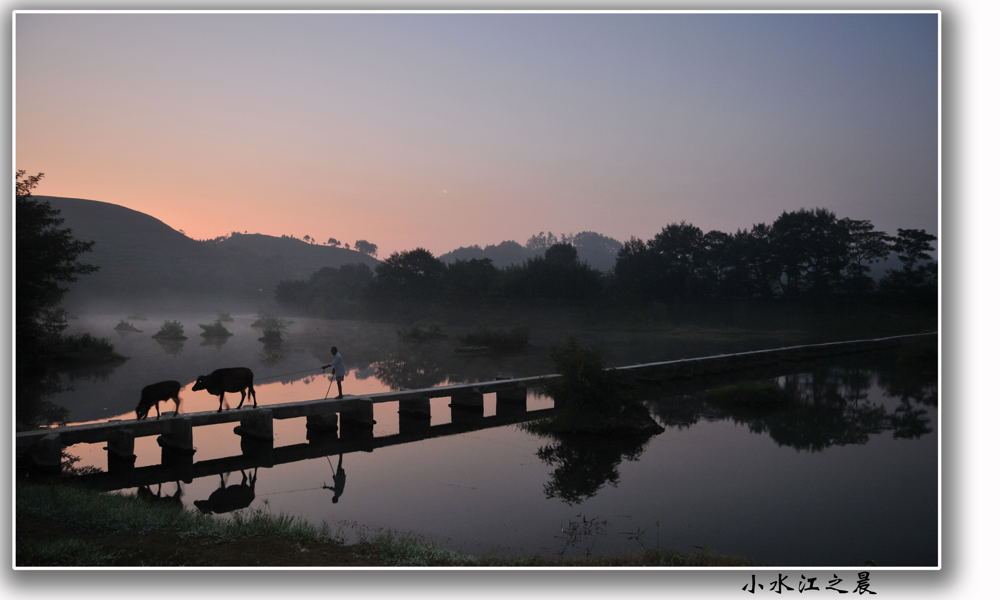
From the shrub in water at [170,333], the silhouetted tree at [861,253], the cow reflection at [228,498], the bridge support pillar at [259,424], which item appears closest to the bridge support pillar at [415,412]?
the bridge support pillar at [259,424]

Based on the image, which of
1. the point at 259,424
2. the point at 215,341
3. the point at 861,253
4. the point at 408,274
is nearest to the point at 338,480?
the point at 259,424

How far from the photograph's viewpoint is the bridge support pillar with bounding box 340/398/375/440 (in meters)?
17.7

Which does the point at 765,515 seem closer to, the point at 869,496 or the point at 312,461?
the point at 869,496

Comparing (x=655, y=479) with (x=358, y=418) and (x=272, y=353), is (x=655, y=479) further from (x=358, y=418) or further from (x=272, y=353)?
(x=272, y=353)

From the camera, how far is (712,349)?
147ft

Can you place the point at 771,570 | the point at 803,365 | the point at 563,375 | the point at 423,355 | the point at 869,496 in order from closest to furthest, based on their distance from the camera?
1. the point at 771,570
2. the point at 869,496
3. the point at 563,375
4. the point at 803,365
5. the point at 423,355

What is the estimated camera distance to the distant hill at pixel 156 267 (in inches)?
3797

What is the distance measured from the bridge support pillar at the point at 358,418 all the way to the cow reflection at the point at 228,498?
4.39 metres

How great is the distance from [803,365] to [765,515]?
2525 centimetres

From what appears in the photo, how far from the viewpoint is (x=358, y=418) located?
58.8 feet

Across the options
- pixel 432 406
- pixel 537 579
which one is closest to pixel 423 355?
pixel 432 406

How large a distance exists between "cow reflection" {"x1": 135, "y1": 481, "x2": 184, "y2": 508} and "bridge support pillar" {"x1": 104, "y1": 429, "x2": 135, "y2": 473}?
1.37m

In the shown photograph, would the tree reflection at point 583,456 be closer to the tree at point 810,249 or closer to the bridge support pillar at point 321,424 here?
the bridge support pillar at point 321,424

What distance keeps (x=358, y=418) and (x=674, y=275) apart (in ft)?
196
